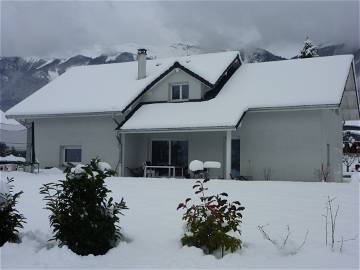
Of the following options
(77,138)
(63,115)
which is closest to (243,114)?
(77,138)

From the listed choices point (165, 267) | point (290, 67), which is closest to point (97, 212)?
point (165, 267)

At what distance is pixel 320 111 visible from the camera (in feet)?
55.4

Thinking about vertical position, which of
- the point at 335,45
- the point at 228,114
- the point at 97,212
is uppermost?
the point at 335,45

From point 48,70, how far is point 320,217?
164 metres

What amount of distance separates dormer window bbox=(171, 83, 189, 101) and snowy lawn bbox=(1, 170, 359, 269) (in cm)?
791

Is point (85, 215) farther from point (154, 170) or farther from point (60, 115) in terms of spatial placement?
point (60, 115)

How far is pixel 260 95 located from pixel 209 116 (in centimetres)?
247

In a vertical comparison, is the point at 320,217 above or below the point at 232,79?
below

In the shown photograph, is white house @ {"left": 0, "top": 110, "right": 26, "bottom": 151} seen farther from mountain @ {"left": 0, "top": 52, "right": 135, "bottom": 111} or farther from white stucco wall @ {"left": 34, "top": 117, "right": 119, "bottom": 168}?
mountain @ {"left": 0, "top": 52, "right": 135, "bottom": 111}

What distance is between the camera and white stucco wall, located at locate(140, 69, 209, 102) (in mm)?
19688

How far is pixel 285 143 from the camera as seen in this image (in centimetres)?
1734

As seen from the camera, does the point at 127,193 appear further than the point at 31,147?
No

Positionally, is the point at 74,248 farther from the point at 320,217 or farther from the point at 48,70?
the point at 48,70

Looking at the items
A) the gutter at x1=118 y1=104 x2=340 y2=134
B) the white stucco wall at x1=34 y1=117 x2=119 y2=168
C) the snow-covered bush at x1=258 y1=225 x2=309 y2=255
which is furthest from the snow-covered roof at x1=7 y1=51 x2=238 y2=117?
the snow-covered bush at x1=258 y1=225 x2=309 y2=255
